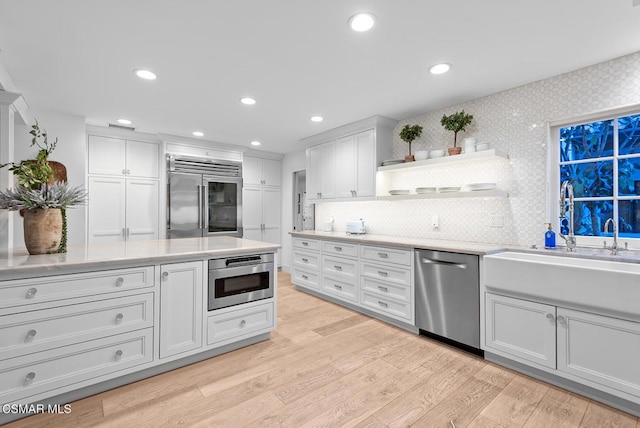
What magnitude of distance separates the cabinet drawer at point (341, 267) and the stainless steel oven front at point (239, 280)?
3.90ft

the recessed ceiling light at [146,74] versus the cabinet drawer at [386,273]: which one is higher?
the recessed ceiling light at [146,74]

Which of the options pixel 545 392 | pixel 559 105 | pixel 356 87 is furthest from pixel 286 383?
pixel 559 105

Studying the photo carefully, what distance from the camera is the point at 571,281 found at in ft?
6.30

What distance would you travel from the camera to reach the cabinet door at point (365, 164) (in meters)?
3.83

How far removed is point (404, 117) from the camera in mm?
3771

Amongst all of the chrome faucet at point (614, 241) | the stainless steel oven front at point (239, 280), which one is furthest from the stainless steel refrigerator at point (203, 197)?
the chrome faucet at point (614, 241)

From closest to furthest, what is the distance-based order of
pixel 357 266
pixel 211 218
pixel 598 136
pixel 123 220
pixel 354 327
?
pixel 598 136
pixel 354 327
pixel 357 266
pixel 123 220
pixel 211 218

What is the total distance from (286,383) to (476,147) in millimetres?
2772

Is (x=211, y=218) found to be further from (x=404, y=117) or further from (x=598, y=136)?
(x=598, y=136)

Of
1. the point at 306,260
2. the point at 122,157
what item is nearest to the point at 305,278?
the point at 306,260

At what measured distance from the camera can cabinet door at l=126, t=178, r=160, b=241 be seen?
448 cm

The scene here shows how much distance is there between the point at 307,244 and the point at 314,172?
1208mm

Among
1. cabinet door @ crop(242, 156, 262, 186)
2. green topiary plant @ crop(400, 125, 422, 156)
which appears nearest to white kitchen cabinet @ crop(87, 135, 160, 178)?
cabinet door @ crop(242, 156, 262, 186)

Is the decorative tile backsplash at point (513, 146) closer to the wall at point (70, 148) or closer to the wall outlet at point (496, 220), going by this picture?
the wall outlet at point (496, 220)
